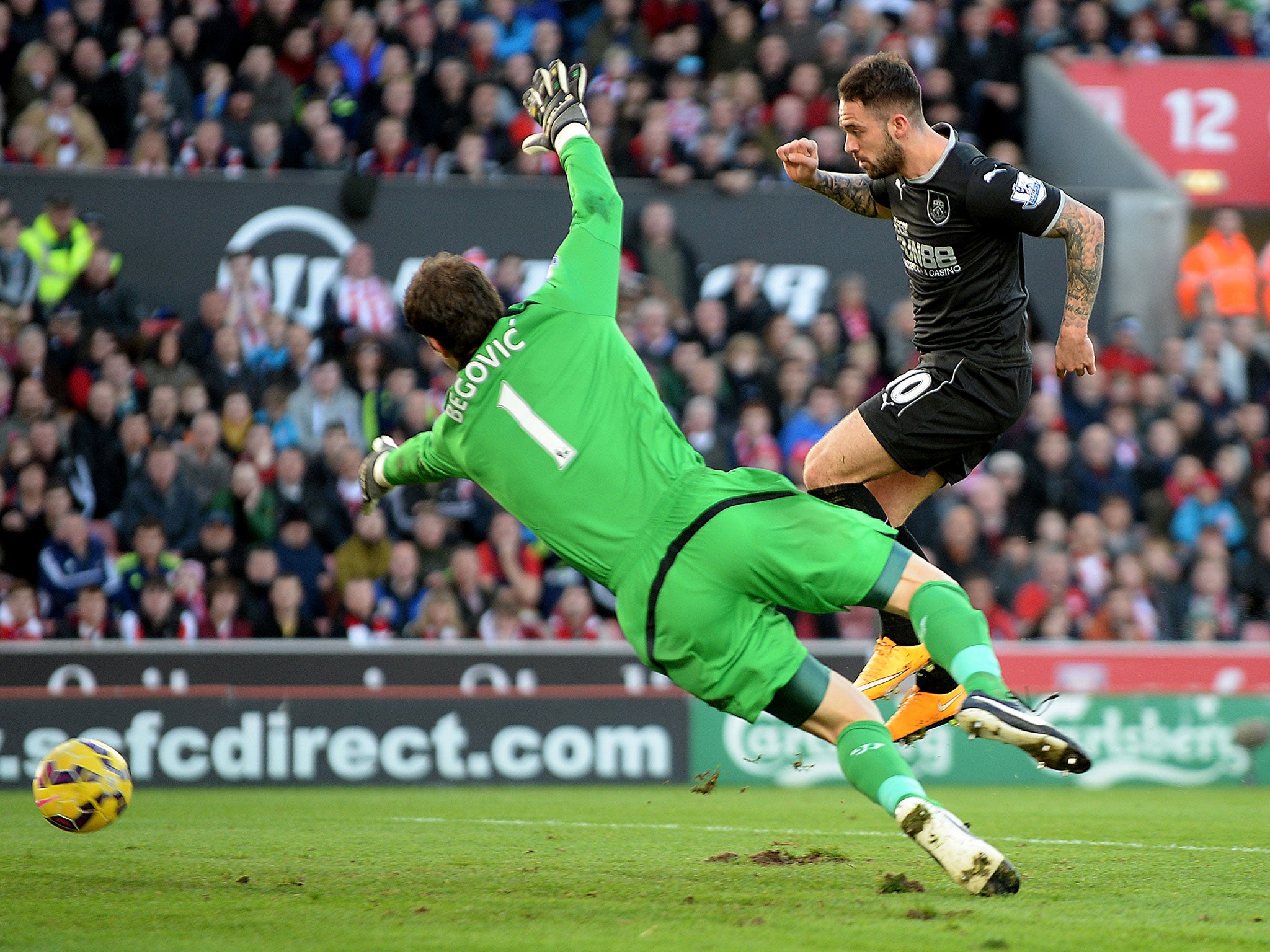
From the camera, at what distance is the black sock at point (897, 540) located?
20.2 ft

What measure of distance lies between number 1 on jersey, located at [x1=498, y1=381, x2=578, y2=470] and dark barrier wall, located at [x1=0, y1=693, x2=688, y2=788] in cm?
674

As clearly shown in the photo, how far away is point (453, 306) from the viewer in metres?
5.22

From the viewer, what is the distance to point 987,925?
4492 mm

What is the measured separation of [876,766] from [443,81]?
1038cm

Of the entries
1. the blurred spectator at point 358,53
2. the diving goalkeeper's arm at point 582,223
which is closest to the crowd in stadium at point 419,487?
the blurred spectator at point 358,53

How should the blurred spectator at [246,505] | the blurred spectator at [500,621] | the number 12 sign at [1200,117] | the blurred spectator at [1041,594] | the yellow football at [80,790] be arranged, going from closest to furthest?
the yellow football at [80,790] → the blurred spectator at [500,621] → the blurred spectator at [246,505] → the blurred spectator at [1041,594] → the number 12 sign at [1200,117]

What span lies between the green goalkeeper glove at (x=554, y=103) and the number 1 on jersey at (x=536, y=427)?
0.97m

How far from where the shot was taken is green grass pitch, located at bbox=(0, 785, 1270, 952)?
441 centimetres

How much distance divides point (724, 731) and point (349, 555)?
3.01 metres

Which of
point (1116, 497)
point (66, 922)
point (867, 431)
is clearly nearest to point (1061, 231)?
point (867, 431)

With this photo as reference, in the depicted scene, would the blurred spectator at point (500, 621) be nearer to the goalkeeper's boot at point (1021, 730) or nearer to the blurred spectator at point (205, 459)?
the blurred spectator at point (205, 459)

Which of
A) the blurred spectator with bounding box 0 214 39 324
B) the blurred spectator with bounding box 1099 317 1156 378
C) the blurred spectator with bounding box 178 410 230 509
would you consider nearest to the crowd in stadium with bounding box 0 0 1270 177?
the blurred spectator with bounding box 0 214 39 324

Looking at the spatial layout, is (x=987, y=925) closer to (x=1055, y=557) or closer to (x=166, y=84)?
(x=1055, y=557)

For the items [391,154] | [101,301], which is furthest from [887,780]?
[391,154]
